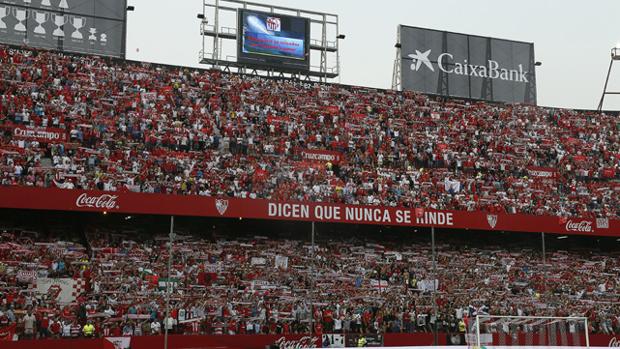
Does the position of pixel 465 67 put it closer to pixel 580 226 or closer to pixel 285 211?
pixel 580 226

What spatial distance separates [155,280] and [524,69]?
31.2 metres

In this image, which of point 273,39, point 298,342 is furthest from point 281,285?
point 273,39

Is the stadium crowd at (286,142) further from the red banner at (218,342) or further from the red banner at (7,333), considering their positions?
the red banner at (218,342)

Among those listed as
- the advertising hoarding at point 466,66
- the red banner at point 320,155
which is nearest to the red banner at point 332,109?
the red banner at point 320,155

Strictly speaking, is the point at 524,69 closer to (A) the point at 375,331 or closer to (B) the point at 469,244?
(B) the point at 469,244

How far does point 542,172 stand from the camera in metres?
41.2

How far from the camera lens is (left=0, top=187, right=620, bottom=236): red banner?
29.3 m

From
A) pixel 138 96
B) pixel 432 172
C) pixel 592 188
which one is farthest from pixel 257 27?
pixel 592 188

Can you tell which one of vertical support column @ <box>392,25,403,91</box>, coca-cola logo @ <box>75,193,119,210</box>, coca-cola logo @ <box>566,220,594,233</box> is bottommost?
coca-cola logo @ <box>566,220,594,233</box>

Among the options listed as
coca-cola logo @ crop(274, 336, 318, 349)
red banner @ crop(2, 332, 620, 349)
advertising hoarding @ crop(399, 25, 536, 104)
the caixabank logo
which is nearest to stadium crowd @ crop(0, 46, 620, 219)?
advertising hoarding @ crop(399, 25, 536, 104)

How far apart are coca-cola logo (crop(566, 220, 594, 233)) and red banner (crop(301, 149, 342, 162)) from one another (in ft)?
37.5

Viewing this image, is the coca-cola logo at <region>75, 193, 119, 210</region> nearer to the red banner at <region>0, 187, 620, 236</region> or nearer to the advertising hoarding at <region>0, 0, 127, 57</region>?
the red banner at <region>0, 187, 620, 236</region>

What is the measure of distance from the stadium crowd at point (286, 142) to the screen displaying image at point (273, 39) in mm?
3733

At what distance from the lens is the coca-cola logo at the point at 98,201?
2952 centimetres
